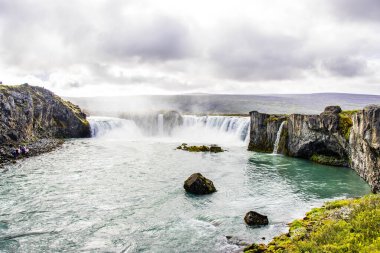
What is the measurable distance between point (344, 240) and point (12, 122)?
63754 millimetres

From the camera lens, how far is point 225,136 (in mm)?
80625

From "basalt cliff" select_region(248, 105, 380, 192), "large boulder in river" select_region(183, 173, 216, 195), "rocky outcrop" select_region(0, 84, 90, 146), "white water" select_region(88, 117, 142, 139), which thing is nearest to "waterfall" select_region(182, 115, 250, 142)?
"basalt cliff" select_region(248, 105, 380, 192)

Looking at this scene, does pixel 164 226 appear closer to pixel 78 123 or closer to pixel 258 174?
pixel 258 174

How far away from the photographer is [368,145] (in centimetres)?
3250

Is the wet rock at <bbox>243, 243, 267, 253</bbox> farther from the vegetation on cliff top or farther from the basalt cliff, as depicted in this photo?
the basalt cliff

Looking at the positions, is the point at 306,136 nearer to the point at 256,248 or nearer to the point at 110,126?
the point at 256,248

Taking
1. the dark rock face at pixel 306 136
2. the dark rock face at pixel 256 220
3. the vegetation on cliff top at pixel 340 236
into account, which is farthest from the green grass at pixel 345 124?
the dark rock face at pixel 256 220

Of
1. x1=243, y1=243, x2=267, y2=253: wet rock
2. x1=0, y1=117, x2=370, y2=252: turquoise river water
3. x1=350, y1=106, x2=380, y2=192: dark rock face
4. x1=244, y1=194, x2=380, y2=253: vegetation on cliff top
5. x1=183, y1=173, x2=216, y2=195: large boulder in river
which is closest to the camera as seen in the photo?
x1=244, y1=194, x2=380, y2=253: vegetation on cliff top

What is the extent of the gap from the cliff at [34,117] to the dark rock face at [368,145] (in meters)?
55.2

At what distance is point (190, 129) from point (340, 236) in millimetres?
79590

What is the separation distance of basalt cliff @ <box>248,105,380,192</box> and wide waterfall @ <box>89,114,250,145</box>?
11592 mm

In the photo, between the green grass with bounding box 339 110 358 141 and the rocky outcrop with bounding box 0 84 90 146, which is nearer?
the green grass with bounding box 339 110 358 141

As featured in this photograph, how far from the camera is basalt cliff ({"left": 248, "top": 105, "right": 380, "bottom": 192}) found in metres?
31.8

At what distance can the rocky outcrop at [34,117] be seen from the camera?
5976 cm
